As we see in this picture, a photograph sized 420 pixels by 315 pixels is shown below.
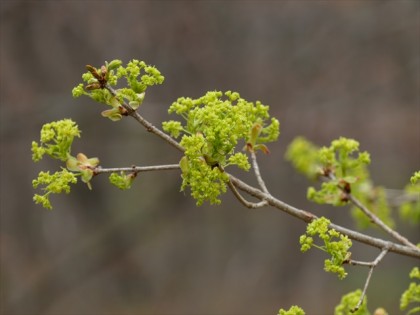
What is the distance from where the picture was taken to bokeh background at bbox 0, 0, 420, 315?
20.7 ft

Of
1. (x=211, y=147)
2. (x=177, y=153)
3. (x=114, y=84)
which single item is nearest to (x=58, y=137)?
(x=114, y=84)

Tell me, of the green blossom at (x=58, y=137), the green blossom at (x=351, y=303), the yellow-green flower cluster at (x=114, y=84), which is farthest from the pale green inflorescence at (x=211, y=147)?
the green blossom at (x=351, y=303)

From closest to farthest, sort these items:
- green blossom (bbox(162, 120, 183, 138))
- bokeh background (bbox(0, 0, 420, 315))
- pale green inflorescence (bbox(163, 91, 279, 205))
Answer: pale green inflorescence (bbox(163, 91, 279, 205))
green blossom (bbox(162, 120, 183, 138))
bokeh background (bbox(0, 0, 420, 315))

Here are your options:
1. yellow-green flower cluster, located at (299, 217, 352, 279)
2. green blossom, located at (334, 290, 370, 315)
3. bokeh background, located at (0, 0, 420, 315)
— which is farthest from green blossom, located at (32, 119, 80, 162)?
bokeh background, located at (0, 0, 420, 315)

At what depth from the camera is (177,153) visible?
6.69 m

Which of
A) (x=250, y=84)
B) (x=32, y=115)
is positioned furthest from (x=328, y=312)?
(x=32, y=115)

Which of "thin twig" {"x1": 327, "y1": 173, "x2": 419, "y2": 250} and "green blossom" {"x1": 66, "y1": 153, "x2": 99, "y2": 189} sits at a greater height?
"thin twig" {"x1": 327, "y1": 173, "x2": 419, "y2": 250}

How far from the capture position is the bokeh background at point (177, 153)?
632 cm

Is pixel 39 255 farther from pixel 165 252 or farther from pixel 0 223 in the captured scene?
pixel 165 252

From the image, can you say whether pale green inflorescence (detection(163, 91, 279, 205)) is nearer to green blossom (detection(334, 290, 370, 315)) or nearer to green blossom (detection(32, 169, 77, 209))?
Result: green blossom (detection(32, 169, 77, 209))

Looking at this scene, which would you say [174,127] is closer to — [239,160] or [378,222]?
[239,160]

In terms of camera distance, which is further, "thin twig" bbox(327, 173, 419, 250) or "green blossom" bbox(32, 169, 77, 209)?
"thin twig" bbox(327, 173, 419, 250)

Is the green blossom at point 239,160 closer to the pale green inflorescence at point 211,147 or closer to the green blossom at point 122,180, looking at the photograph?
the pale green inflorescence at point 211,147

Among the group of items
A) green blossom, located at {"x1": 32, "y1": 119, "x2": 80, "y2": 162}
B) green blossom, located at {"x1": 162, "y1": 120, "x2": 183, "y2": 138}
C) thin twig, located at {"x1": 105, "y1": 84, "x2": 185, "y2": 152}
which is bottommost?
green blossom, located at {"x1": 32, "y1": 119, "x2": 80, "y2": 162}
